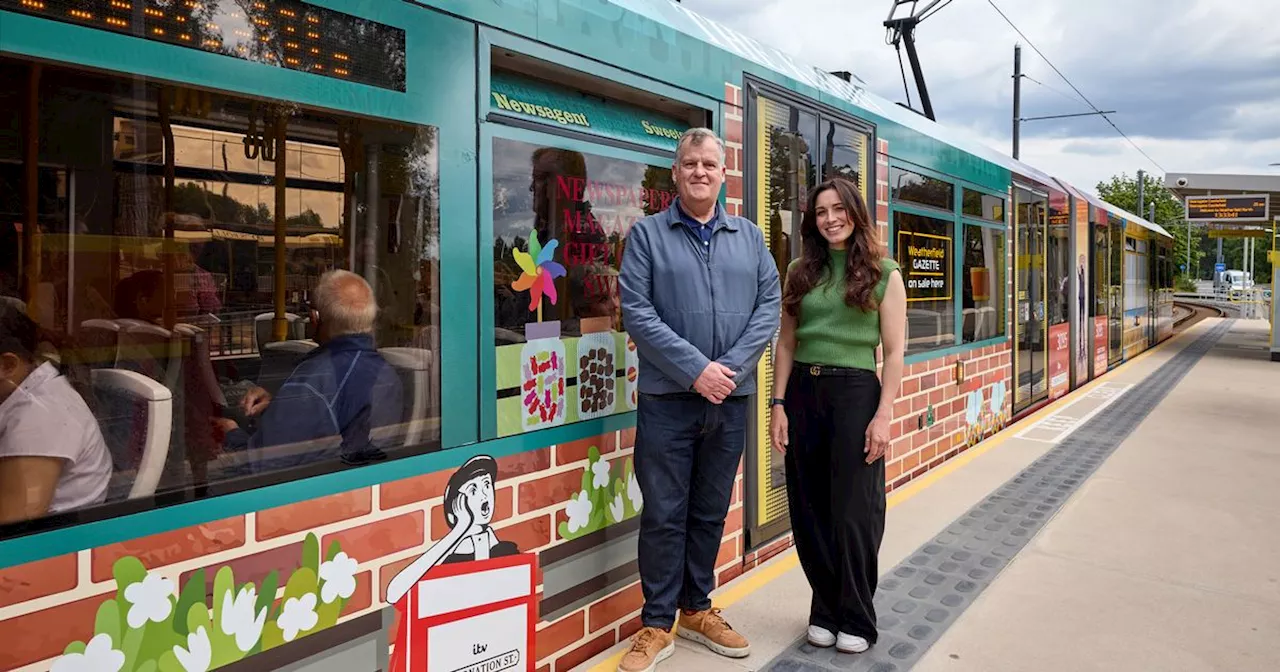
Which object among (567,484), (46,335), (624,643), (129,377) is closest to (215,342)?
(129,377)

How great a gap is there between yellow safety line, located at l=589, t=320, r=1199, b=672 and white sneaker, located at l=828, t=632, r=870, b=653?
1.88ft

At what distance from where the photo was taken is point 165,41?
180 centimetres

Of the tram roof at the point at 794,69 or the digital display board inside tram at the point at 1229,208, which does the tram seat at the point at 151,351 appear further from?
the digital display board inside tram at the point at 1229,208

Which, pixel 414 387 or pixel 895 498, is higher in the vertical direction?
pixel 414 387

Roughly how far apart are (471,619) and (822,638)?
1.37 meters

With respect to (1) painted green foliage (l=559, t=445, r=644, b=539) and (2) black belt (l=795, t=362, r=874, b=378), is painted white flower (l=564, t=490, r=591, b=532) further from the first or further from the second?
(2) black belt (l=795, t=362, r=874, b=378)

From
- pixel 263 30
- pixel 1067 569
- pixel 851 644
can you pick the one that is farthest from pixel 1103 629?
pixel 263 30

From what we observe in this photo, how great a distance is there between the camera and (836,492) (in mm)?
3115

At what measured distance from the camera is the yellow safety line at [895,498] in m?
3.60

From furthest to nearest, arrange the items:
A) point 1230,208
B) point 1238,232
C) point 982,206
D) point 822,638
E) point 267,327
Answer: point 1238,232 < point 1230,208 < point 982,206 < point 822,638 < point 267,327

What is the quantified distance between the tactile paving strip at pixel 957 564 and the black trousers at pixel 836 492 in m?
0.15

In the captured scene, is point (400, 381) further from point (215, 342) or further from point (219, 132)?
point (219, 132)

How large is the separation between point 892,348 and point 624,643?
146 cm

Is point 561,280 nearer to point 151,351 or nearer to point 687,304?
point 687,304
